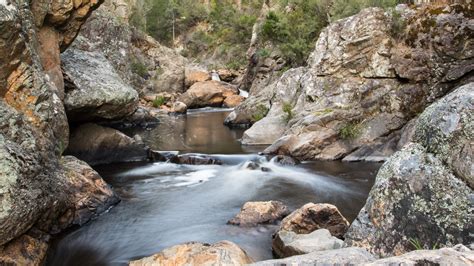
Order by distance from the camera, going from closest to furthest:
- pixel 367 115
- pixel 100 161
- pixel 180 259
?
1. pixel 180 259
2. pixel 100 161
3. pixel 367 115

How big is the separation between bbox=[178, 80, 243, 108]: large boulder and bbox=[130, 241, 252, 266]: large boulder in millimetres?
24527

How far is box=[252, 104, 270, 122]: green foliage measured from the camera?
768 inches

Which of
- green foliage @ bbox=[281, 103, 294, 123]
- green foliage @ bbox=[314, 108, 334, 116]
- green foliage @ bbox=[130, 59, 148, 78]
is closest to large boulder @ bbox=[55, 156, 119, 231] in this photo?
green foliage @ bbox=[314, 108, 334, 116]

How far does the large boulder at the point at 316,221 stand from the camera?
6.57 metres

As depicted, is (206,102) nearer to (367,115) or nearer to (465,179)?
(367,115)

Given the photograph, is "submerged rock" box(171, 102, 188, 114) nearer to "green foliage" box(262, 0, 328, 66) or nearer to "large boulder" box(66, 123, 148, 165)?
"green foliage" box(262, 0, 328, 66)

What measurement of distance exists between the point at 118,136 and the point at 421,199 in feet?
34.2

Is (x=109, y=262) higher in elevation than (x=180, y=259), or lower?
lower

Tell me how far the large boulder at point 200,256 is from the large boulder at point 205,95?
2453cm

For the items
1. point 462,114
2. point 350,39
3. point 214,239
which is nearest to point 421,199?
point 462,114

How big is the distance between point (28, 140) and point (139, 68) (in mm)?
27523

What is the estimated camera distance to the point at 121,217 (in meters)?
8.27

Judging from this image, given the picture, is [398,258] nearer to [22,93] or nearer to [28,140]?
[28,140]

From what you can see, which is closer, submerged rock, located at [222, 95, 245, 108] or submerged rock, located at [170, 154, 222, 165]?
submerged rock, located at [170, 154, 222, 165]
